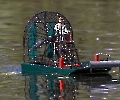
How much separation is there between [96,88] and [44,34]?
279 cm

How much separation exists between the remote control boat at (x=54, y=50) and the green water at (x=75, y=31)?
2.17ft

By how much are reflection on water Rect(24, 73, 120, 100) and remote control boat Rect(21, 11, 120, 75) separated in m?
0.27

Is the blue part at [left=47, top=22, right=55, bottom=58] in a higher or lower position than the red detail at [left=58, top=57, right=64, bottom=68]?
higher

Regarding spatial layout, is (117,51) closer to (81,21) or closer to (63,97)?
(63,97)

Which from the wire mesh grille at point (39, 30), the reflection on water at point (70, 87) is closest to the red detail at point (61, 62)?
the reflection on water at point (70, 87)

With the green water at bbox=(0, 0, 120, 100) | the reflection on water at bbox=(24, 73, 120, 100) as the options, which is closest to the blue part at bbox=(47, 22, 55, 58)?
the reflection on water at bbox=(24, 73, 120, 100)

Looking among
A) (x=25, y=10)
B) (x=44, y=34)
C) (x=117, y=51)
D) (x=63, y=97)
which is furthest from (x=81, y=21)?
(x=63, y=97)

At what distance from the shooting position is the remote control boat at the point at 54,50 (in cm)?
1698

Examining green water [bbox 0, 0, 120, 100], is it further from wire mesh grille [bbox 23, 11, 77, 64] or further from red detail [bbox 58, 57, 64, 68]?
red detail [bbox 58, 57, 64, 68]

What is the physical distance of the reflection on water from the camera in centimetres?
1467

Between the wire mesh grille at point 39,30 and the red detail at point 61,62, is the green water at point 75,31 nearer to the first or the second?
the wire mesh grille at point 39,30

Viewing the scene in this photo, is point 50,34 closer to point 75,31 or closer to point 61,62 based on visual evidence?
point 61,62

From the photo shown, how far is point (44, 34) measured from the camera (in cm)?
1764

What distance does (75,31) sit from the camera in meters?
28.8
